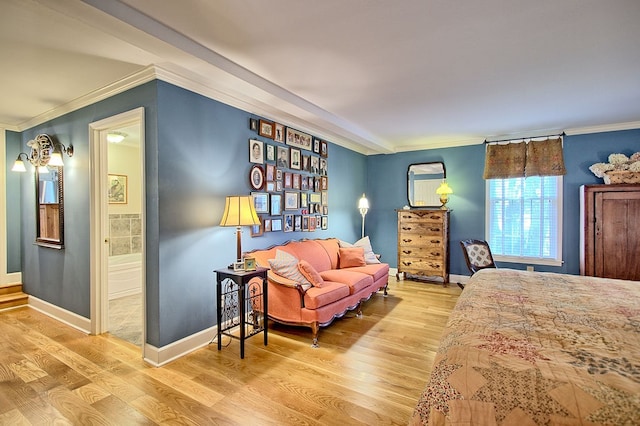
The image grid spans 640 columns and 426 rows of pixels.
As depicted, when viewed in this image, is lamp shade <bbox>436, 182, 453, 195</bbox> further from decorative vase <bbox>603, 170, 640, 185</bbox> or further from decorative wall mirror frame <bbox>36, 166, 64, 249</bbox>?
decorative wall mirror frame <bbox>36, 166, 64, 249</bbox>

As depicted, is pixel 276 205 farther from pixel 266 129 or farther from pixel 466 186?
pixel 466 186

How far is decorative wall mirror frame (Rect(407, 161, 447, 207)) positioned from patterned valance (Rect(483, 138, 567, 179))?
81 cm

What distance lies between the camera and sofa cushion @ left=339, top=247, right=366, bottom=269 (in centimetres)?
453

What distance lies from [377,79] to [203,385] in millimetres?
3036

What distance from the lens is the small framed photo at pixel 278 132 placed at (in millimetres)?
3941

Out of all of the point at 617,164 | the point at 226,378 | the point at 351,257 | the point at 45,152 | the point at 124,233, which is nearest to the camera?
the point at 226,378

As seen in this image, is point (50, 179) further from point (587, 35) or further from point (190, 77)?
point (587, 35)

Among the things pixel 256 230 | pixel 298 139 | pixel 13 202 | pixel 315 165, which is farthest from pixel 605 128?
pixel 13 202

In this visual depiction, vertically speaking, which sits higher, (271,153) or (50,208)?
(271,153)

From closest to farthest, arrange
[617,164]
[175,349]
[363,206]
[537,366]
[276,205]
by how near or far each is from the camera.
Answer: [537,366] → [175,349] → [276,205] → [617,164] → [363,206]

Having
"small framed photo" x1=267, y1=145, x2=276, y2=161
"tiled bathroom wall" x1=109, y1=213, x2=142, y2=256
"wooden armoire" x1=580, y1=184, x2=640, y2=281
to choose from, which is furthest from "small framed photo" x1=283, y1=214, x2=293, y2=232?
"wooden armoire" x1=580, y1=184, x2=640, y2=281

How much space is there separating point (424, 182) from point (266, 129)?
3.45 m

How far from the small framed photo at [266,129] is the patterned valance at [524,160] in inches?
147

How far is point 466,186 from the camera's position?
221 inches
